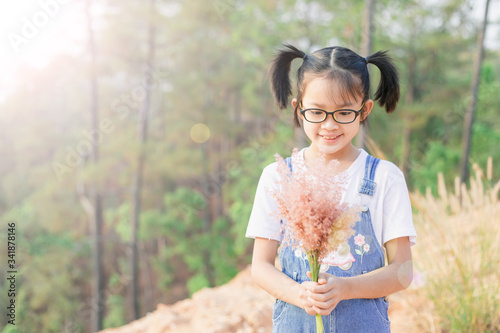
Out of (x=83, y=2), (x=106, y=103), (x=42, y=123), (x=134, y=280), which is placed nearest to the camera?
(x=83, y=2)

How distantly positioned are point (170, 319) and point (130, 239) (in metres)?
7.99

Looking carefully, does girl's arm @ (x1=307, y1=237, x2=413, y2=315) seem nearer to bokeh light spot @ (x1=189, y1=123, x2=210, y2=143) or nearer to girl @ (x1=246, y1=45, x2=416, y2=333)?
girl @ (x1=246, y1=45, x2=416, y2=333)

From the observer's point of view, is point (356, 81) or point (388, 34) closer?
point (356, 81)

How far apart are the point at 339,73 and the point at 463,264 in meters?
2.01

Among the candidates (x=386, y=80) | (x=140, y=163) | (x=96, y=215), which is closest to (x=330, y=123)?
(x=386, y=80)

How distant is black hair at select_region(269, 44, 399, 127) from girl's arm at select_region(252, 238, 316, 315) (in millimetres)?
519

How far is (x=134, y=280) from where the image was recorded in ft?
35.5

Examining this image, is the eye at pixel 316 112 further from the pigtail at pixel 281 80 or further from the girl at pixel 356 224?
the pigtail at pixel 281 80

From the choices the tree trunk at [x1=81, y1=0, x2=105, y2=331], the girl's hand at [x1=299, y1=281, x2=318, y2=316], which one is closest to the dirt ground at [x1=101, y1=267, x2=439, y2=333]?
the girl's hand at [x1=299, y1=281, x2=318, y2=316]

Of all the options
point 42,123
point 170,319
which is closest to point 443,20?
point 170,319

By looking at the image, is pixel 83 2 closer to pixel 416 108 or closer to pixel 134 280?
pixel 134 280

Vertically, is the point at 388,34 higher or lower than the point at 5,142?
higher

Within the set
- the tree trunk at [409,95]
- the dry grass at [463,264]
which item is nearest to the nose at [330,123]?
the dry grass at [463,264]

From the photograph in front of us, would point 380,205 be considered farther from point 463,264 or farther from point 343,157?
point 463,264
